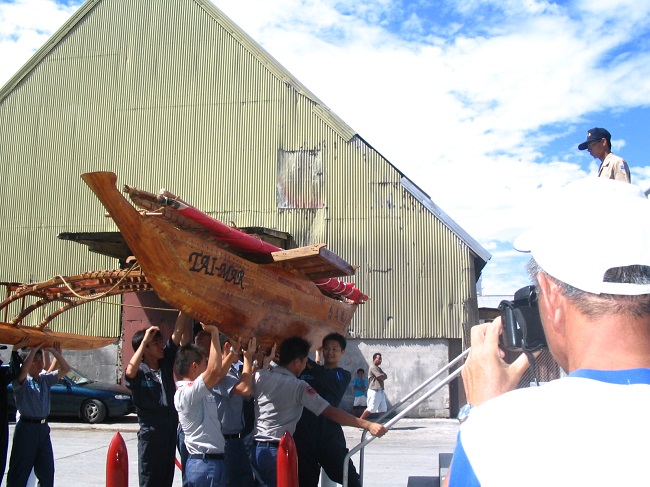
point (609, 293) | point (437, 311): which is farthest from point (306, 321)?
point (437, 311)

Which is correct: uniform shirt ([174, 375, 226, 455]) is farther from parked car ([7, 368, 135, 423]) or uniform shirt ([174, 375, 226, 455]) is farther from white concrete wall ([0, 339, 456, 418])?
parked car ([7, 368, 135, 423])

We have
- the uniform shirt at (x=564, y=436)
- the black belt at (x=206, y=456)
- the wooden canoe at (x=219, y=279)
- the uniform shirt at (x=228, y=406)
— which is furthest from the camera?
the uniform shirt at (x=228, y=406)

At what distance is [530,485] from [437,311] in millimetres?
15833

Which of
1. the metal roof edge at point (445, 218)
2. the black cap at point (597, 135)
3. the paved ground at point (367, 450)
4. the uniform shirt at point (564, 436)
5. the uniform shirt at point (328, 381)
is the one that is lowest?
the paved ground at point (367, 450)

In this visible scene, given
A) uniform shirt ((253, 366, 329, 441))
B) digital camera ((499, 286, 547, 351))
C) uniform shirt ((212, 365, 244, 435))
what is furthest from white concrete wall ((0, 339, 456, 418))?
digital camera ((499, 286, 547, 351))

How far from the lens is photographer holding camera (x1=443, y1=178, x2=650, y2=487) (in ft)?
4.45

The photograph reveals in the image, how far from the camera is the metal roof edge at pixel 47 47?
19.6 meters

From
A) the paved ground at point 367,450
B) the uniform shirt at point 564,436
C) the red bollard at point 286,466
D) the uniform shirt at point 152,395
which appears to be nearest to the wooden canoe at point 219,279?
the uniform shirt at point 152,395

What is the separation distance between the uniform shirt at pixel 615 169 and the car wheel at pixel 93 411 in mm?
13935

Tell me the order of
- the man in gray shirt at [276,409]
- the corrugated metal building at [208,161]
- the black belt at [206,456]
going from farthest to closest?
the corrugated metal building at [208,161], the man in gray shirt at [276,409], the black belt at [206,456]

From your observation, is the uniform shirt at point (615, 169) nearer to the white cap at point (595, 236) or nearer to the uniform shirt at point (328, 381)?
the uniform shirt at point (328, 381)

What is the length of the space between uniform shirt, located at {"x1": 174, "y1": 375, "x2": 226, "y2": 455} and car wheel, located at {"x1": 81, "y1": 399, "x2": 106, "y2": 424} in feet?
38.9

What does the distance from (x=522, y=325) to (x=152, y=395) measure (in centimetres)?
448

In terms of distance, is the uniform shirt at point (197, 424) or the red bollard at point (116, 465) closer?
the red bollard at point (116, 465)
